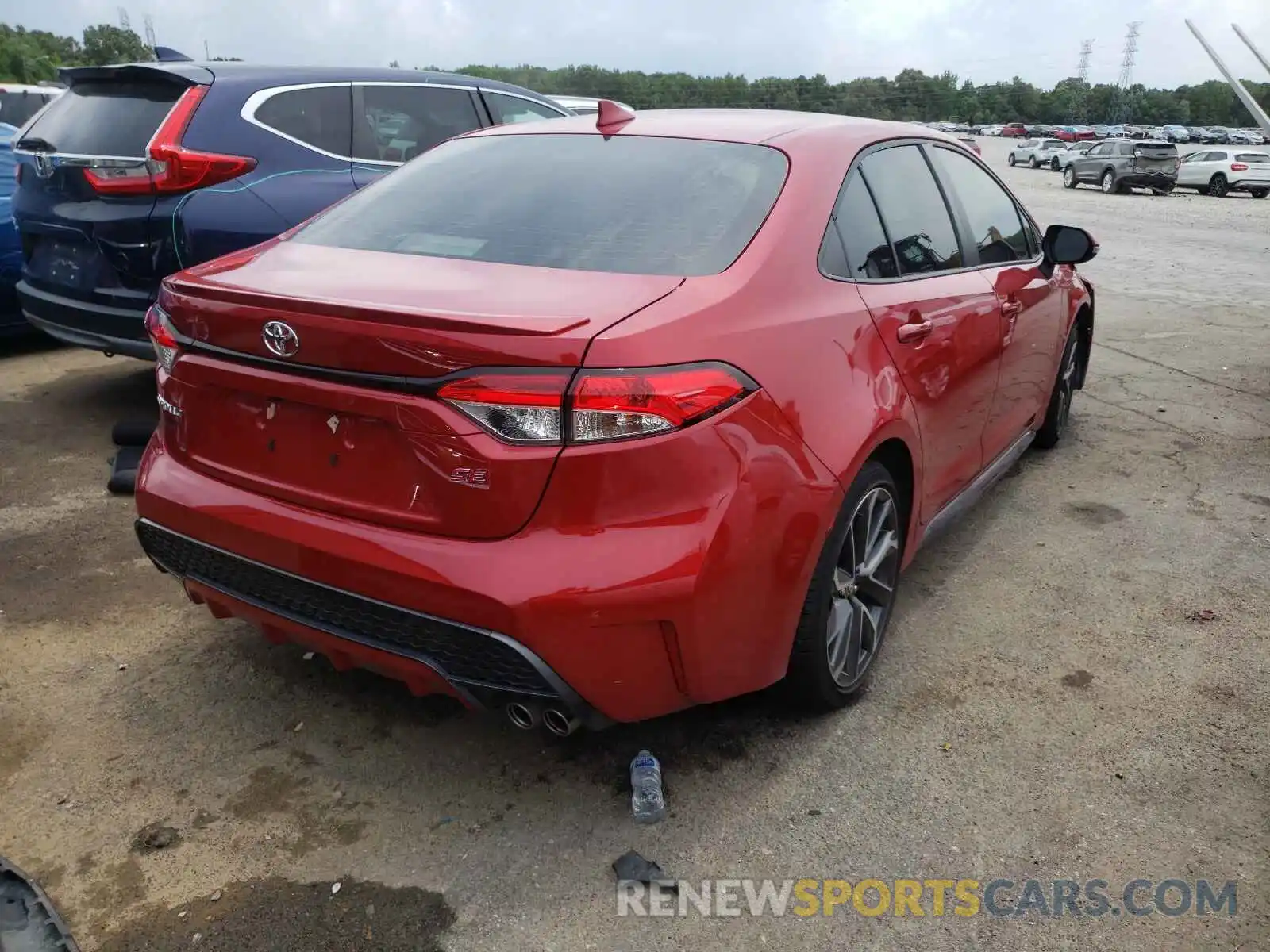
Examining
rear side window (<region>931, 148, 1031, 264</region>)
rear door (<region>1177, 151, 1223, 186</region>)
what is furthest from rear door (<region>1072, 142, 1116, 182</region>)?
rear side window (<region>931, 148, 1031, 264</region>)

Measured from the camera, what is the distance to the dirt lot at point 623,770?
87.5 inches

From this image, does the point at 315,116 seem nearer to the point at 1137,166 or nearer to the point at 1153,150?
the point at 1137,166

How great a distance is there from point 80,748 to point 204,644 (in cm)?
57

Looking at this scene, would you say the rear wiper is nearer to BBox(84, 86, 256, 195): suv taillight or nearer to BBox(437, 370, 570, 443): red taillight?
BBox(84, 86, 256, 195): suv taillight

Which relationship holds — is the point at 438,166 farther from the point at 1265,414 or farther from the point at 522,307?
the point at 1265,414

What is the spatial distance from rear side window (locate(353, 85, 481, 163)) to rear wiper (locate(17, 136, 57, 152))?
4.67 ft

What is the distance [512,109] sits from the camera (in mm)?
6277

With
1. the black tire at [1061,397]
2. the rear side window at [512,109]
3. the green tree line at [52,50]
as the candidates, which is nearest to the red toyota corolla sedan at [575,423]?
the black tire at [1061,397]

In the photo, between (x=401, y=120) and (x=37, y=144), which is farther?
(x=401, y=120)

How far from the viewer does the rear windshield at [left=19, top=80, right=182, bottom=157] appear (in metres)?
4.73

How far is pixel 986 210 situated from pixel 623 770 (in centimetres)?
259

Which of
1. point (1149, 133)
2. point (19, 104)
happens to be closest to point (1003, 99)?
point (1149, 133)

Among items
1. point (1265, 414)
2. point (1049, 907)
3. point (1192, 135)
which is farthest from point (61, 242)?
point (1192, 135)

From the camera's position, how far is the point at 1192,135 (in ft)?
251
